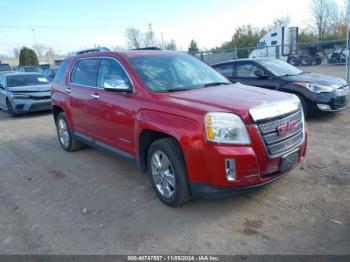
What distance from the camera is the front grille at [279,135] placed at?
10.4ft

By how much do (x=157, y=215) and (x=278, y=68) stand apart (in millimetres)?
5900

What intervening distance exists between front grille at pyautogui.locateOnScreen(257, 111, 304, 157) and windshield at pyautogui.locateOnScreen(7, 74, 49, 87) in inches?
409

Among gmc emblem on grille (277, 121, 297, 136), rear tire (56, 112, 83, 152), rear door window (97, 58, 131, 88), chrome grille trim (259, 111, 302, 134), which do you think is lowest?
rear tire (56, 112, 83, 152)

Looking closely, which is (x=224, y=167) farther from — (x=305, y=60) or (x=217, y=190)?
(x=305, y=60)

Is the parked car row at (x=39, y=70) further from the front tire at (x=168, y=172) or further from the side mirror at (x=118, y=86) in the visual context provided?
the front tire at (x=168, y=172)

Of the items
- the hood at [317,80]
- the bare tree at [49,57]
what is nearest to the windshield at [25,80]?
the hood at [317,80]

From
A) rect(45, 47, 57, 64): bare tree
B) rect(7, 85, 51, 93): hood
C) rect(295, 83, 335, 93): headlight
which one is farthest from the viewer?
rect(45, 47, 57, 64): bare tree

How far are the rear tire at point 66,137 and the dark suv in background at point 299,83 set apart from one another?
3.60 metres

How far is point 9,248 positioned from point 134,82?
228 cm

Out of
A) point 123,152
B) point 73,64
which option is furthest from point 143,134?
point 73,64

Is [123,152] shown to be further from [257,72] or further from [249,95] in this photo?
[257,72]

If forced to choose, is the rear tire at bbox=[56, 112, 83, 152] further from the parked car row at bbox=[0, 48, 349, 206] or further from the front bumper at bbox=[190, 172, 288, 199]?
the front bumper at bbox=[190, 172, 288, 199]

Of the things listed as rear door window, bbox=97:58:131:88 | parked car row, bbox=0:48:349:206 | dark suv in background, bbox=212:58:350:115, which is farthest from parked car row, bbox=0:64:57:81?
rear door window, bbox=97:58:131:88

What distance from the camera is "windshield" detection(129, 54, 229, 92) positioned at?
399cm
